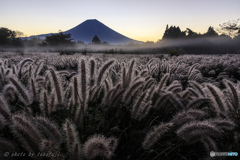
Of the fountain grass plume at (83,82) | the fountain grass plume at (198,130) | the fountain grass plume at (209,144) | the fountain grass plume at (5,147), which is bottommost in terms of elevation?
the fountain grass plume at (209,144)

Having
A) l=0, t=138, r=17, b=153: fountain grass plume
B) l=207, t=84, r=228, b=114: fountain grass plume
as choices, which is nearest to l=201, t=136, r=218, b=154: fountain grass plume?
l=207, t=84, r=228, b=114: fountain grass plume

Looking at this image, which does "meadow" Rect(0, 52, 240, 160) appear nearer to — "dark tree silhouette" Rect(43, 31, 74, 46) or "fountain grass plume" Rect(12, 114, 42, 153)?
"fountain grass plume" Rect(12, 114, 42, 153)

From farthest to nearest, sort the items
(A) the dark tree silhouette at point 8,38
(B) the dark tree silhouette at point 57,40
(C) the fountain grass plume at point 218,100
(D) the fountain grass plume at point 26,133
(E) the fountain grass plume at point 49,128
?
(B) the dark tree silhouette at point 57,40
(A) the dark tree silhouette at point 8,38
(C) the fountain grass plume at point 218,100
(E) the fountain grass plume at point 49,128
(D) the fountain grass plume at point 26,133

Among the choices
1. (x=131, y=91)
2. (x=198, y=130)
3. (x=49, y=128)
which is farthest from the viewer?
(x=131, y=91)

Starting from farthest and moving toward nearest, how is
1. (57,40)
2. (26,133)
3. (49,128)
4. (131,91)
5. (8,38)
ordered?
(57,40) < (8,38) < (131,91) < (49,128) < (26,133)

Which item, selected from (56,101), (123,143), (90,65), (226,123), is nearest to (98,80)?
(90,65)

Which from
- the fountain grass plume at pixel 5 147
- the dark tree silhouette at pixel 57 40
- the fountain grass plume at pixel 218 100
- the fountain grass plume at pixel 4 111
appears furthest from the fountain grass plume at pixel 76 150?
the dark tree silhouette at pixel 57 40

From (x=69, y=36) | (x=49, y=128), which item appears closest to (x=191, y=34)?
(x=69, y=36)

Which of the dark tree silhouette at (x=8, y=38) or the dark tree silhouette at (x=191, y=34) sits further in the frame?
the dark tree silhouette at (x=191, y=34)

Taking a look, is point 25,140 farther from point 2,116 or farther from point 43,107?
point 43,107

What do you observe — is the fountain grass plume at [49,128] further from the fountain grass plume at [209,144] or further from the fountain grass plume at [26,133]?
the fountain grass plume at [209,144]

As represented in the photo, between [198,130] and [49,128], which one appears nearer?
[49,128]

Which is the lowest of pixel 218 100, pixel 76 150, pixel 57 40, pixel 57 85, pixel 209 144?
pixel 209 144

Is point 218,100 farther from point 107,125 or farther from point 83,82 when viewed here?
point 83,82
